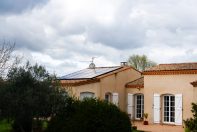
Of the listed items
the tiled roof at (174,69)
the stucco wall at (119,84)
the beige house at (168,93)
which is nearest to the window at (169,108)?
the beige house at (168,93)

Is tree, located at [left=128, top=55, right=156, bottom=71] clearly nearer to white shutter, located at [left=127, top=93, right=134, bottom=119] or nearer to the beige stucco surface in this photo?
the beige stucco surface

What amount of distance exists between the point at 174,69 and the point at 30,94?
47.3ft

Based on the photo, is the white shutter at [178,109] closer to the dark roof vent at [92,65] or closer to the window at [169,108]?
the window at [169,108]

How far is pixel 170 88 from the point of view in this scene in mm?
26984

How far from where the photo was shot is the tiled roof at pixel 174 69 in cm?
2622

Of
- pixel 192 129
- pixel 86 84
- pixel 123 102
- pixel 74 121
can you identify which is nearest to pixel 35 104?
pixel 74 121

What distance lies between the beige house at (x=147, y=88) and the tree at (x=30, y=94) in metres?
8.64

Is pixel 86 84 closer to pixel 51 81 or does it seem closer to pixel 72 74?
pixel 72 74

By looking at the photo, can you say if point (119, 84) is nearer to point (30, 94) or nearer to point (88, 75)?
point (88, 75)

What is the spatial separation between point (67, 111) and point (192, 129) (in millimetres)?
5153

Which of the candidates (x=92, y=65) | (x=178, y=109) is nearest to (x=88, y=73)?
(x=92, y=65)

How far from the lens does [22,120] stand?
1563 cm

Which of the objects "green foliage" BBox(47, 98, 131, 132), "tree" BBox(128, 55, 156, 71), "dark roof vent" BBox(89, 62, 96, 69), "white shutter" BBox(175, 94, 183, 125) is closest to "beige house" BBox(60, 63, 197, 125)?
"white shutter" BBox(175, 94, 183, 125)

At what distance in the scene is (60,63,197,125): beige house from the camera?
26.2 metres
